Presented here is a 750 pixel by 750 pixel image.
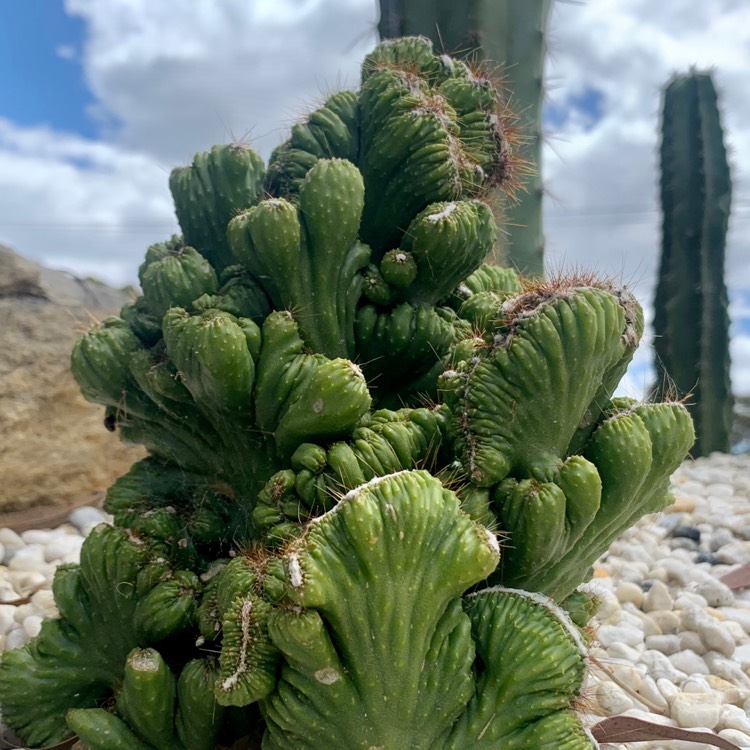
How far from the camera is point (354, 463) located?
162 cm

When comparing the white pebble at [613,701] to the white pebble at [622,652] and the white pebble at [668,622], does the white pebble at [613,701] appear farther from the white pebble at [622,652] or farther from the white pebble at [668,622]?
the white pebble at [668,622]

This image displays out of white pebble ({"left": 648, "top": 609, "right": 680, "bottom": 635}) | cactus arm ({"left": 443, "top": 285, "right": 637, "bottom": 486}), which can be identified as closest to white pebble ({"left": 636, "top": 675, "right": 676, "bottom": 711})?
white pebble ({"left": 648, "top": 609, "right": 680, "bottom": 635})

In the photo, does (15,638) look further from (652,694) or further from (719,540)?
(719,540)

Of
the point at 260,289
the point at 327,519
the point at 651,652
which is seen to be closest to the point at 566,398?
the point at 327,519

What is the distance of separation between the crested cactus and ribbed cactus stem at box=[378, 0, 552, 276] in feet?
6.20

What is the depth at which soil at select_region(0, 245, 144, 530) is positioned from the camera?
4.10 m

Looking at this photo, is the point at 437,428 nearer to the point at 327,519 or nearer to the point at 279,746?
the point at 327,519

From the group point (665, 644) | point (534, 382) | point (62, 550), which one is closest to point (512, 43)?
point (665, 644)

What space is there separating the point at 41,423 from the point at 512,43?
319 centimetres

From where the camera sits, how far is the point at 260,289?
6.44ft

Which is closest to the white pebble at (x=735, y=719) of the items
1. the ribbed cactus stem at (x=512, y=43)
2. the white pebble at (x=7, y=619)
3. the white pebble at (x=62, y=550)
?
the ribbed cactus stem at (x=512, y=43)

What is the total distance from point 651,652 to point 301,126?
2082mm

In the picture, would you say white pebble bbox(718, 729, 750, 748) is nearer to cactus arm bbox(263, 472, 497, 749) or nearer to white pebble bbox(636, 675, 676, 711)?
white pebble bbox(636, 675, 676, 711)

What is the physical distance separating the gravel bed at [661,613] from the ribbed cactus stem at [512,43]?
1548 millimetres
